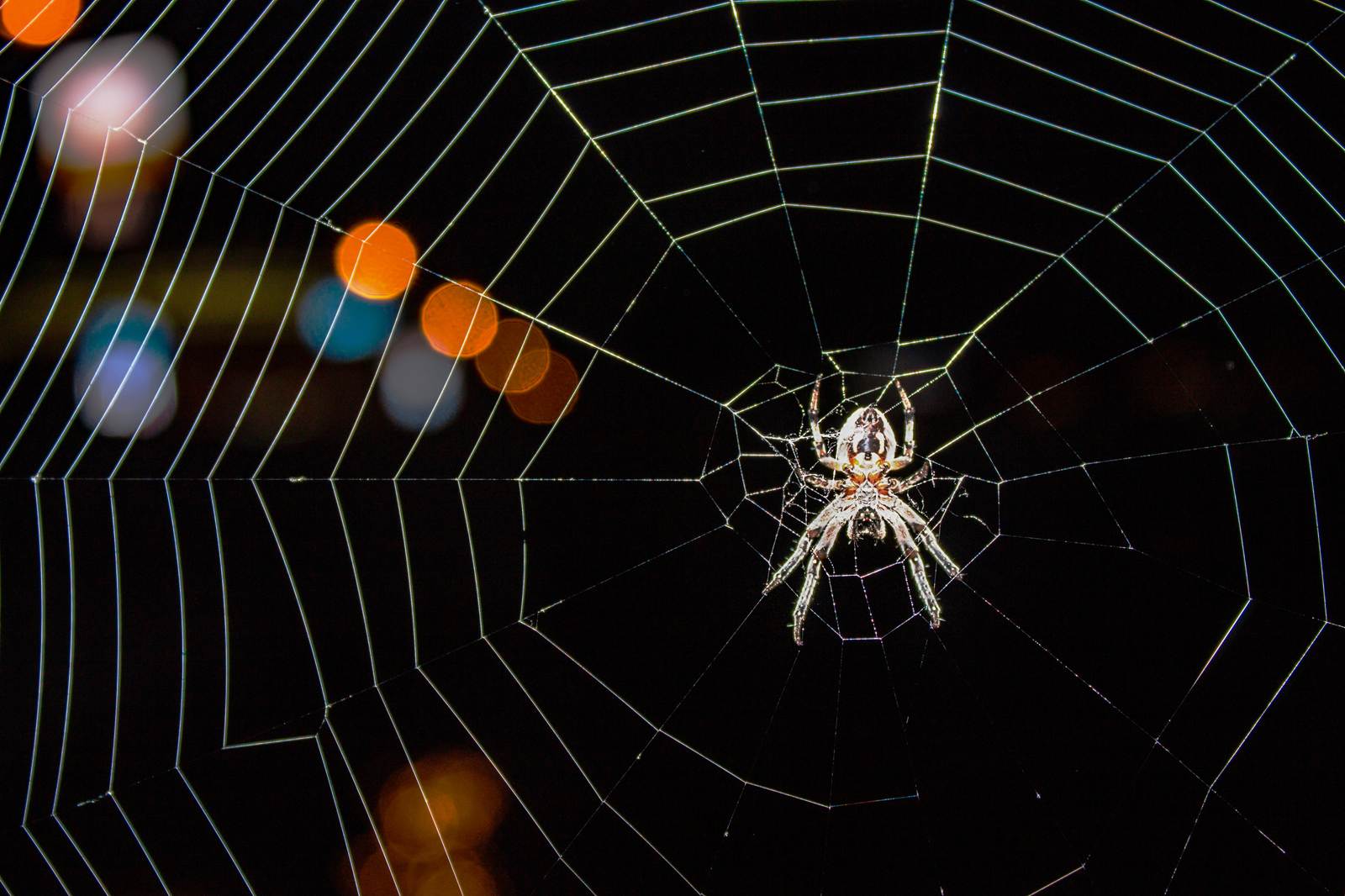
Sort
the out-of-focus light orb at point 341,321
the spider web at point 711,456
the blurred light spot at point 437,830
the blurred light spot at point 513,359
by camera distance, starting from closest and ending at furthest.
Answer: the spider web at point 711,456 → the out-of-focus light orb at point 341,321 → the blurred light spot at point 437,830 → the blurred light spot at point 513,359

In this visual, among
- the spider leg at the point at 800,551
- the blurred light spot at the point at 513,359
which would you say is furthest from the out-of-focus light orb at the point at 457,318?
the spider leg at the point at 800,551

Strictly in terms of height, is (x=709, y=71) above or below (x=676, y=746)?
→ above

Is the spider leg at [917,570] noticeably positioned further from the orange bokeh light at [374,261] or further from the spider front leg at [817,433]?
the orange bokeh light at [374,261]

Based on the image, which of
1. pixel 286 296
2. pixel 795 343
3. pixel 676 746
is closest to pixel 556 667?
pixel 676 746

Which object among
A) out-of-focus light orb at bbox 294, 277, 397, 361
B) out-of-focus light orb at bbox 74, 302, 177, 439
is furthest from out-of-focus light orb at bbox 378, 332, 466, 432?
out-of-focus light orb at bbox 74, 302, 177, 439

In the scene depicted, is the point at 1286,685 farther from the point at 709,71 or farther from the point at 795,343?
the point at 709,71

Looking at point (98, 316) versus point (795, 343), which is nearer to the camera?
point (98, 316)
